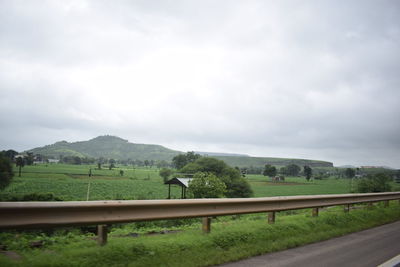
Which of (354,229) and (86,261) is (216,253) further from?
(354,229)

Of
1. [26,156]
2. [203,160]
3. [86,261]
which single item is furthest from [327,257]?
[203,160]

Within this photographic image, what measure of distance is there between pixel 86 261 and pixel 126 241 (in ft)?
3.10

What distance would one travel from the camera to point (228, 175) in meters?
59.0

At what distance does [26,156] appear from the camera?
19.2 meters

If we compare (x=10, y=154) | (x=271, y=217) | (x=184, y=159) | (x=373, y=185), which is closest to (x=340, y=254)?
(x=271, y=217)

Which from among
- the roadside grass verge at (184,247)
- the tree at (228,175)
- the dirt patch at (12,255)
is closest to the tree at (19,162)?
the roadside grass verge at (184,247)

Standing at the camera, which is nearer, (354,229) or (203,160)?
(354,229)

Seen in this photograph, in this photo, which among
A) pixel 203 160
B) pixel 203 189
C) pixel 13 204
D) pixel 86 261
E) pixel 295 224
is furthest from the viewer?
pixel 203 160

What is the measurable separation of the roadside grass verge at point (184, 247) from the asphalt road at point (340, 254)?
0.25 meters

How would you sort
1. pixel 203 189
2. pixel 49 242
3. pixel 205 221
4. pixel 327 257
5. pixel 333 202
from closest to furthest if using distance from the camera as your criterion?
1. pixel 49 242
2. pixel 327 257
3. pixel 205 221
4. pixel 333 202
5. pixel 203 189

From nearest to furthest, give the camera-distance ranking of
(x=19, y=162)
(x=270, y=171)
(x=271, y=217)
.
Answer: (x=271, y=217), (x=19, y=162), (x=270, y=171)

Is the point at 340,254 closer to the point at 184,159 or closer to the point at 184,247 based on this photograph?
the point at 184,247

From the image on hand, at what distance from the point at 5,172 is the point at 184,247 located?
46.9 feet

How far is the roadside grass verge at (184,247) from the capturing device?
13.5ft
